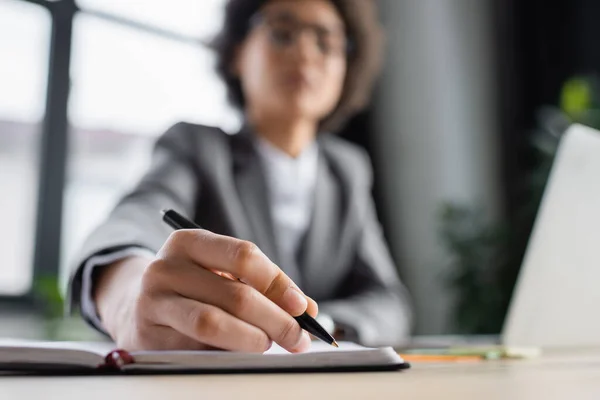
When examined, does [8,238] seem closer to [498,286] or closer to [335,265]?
[335,265]

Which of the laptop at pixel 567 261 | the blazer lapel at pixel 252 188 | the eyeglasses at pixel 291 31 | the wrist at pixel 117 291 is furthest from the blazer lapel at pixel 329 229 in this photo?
the wrist at pixel 117 291

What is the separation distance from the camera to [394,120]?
3.26 m

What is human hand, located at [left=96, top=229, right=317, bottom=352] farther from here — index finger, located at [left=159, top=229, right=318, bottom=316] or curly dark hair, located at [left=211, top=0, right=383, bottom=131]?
curly dark hair, located at [left=211, top=0, right=383, bottom=131]

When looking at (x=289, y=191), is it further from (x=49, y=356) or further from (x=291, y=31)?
(x=49, y=356)

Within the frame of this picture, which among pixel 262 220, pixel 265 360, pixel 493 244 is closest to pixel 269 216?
pixel 262 220

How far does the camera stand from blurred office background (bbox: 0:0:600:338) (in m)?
2.51

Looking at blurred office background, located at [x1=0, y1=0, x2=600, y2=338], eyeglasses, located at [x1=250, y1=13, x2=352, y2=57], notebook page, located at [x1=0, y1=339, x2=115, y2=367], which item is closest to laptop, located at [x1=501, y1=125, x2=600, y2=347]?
notebook page, located at [x1=0, y1=339, x2=115, y2=367]

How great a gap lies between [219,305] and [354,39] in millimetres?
1445

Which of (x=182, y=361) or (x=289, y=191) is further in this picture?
(x=289, y=191)

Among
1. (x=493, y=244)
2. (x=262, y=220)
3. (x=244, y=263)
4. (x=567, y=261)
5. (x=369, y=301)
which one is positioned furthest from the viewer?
(x=493, y=244)

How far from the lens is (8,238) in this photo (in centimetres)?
248

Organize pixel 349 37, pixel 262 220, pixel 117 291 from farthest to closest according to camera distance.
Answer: pixel 349 37 → pixel 262 220 → pixel 117 291

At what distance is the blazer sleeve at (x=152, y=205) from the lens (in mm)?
744

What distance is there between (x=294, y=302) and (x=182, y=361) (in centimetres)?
10
